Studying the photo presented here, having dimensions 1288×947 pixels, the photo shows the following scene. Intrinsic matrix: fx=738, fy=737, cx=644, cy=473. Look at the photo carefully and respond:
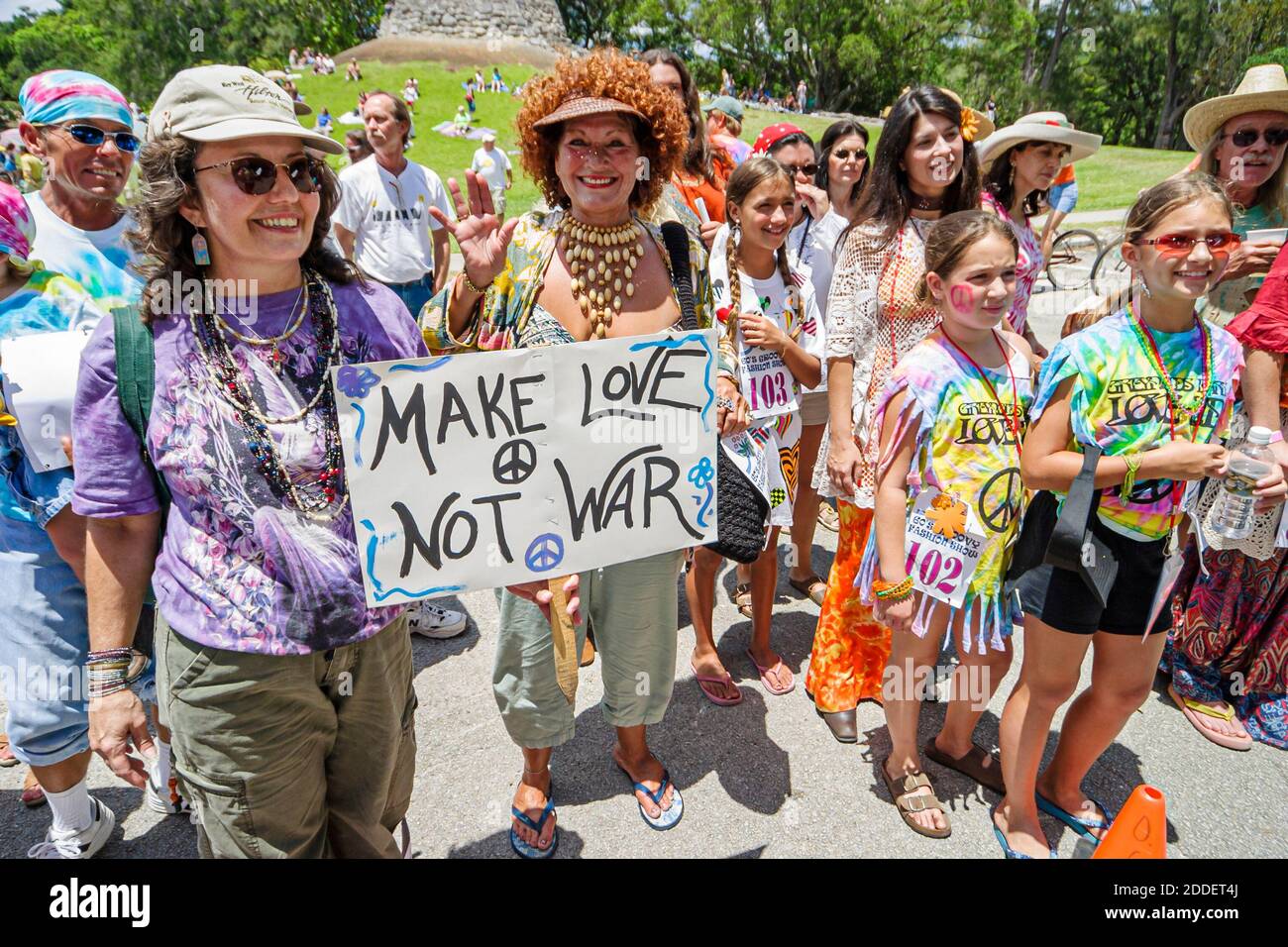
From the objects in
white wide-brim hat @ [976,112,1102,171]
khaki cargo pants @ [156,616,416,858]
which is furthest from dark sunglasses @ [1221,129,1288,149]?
khaki cargo pants @ [156,616,416,858]

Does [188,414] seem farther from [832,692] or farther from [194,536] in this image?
[832,692]

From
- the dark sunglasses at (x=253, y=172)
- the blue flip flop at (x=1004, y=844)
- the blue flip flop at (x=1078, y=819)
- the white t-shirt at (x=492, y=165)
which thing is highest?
the white t-shirt at (x=492, y=165)

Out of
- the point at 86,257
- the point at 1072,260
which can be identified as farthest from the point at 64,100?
the point at 1072,260

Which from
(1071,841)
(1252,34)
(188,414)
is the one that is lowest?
(1071,841)

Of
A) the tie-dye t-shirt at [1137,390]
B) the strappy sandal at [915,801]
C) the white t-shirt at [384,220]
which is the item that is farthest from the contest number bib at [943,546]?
the white t-shirt at [384,220]

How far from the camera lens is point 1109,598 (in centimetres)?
225

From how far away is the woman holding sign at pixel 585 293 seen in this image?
7.23 ft

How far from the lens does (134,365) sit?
1.58m

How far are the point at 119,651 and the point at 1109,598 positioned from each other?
268 centimetres

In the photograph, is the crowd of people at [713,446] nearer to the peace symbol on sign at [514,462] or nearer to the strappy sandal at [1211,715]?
the strappy sandal at [1211,715]

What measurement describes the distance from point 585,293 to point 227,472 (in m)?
1.18

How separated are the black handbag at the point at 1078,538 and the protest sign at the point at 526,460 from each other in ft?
3.31

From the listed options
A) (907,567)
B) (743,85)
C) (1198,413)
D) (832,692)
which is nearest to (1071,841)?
(832,692)
